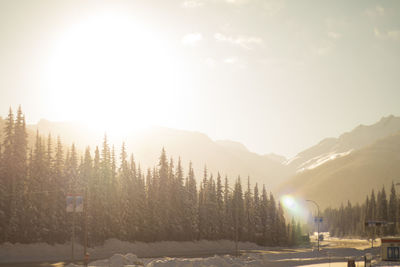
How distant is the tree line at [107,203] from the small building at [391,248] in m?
34.9

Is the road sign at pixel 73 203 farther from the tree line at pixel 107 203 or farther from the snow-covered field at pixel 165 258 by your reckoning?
the snow-covered field at pixel 165 258

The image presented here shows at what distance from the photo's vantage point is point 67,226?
251 ft

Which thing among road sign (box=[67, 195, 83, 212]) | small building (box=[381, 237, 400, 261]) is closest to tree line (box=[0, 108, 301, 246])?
road sign (box=[67, 195, 83, 212])

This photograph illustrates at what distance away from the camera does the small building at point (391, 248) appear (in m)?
52.9

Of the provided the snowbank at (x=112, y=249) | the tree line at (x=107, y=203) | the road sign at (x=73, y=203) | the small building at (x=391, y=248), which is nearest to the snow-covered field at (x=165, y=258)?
the snowbank at (x=112, y=249)

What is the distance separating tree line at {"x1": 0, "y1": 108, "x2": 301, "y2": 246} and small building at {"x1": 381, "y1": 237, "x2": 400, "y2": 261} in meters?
34.9

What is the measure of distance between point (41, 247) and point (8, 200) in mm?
9036

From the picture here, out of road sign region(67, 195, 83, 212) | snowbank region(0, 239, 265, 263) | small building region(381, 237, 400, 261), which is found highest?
road sign region(67, 195, 83, 212)

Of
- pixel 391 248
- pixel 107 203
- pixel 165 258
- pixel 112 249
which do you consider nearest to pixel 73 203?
pixel 165 258

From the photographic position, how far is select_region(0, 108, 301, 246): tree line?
236ft

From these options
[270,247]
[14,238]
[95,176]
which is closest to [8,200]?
[14,238]

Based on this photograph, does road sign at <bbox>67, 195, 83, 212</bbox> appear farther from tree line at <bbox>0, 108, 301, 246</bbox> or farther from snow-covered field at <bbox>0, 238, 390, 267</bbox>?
snow-covered field at <bbox>0, 238, 390, 267</bbox>

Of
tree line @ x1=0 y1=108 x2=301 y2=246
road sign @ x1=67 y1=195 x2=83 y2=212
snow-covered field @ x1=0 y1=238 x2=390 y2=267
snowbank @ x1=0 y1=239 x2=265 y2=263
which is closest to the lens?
snow-covered field @ x1=0 y1=238 x2=390 y2=267

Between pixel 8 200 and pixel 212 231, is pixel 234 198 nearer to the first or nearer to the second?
pixel 212 231
